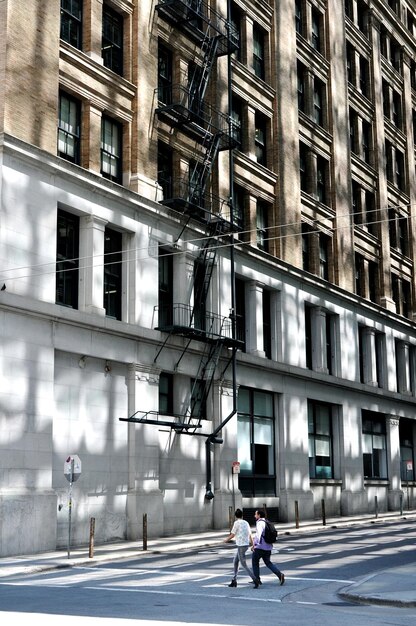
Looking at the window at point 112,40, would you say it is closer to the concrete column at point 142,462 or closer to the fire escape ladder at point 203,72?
the fire escape ladder at point 203,72

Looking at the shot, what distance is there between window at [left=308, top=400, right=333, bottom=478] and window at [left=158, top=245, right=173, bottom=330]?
12540 millimetres

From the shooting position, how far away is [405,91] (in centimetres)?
6238

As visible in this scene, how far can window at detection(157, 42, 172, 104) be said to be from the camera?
120 feet

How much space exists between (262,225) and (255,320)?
5174 millimetres

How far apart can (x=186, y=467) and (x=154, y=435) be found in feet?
9.11

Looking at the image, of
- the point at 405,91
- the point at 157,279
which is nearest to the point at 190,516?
the point at 157,279

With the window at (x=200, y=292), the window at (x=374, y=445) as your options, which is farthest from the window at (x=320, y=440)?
the window at (x=200, y=292)

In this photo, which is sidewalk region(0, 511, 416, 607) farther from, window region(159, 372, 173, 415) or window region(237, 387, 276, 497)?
window region(159, 372, 173, 415)

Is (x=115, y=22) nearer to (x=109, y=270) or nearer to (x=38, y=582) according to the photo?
(x=109, y=270)

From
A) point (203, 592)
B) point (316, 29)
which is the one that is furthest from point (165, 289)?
point (316, 29)

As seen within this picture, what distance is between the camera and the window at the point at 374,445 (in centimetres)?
5050

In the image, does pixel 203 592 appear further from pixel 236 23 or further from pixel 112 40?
pixel 236 23

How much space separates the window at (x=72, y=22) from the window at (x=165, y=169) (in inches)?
214

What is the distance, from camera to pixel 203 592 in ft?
58.3
